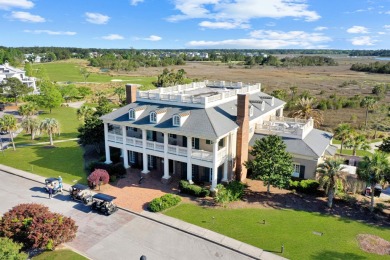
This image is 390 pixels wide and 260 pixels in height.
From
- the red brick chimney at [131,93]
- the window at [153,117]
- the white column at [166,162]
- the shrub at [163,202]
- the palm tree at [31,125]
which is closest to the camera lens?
the shrub at [163,202]

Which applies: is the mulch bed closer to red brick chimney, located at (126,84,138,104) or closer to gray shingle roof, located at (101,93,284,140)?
gray shingle roof, located at (101,93,284,140)

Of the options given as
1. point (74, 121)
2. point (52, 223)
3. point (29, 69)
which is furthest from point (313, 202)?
point (29, 69)

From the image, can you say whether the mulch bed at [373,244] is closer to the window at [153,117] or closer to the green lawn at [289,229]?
the green lawn at [289,229]

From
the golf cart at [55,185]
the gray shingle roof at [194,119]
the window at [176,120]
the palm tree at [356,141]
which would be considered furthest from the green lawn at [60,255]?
the palm tree at [356,141]

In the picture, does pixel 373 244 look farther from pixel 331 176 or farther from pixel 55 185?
pixel 55 185

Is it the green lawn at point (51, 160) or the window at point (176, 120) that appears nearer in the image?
the window at point (176, 120)

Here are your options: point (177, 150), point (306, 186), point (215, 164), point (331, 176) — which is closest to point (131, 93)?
point (177, 150)
